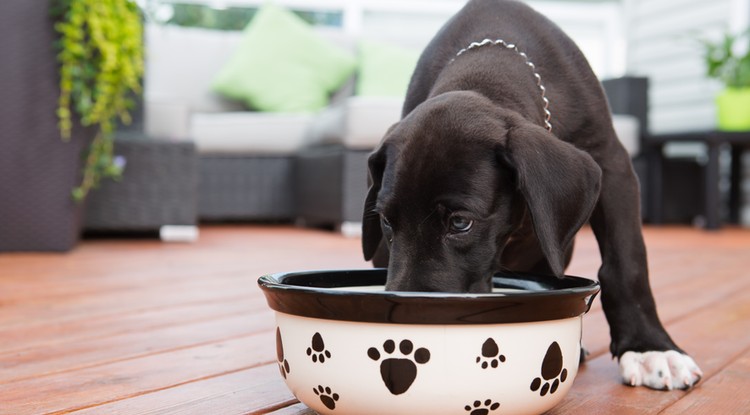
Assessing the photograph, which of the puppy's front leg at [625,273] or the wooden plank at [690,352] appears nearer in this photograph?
the wooden plank at [690,352]

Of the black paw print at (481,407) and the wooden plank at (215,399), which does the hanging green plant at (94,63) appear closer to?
the wooden plank at (215,399)

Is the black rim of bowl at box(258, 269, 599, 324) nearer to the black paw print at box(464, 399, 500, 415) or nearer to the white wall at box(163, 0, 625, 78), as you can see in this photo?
the black paw print at box(464, 399, 500, 415)

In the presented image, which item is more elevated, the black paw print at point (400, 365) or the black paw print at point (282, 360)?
the black paw print at point (400, 365)

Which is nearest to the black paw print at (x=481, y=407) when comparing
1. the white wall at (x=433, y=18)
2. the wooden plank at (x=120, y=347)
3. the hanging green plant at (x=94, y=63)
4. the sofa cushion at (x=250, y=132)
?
the wooden plank at (x=120, y=347)

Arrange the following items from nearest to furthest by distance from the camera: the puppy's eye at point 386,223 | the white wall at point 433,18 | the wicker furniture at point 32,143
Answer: the puppy's eye at point 386,223, the wicker furniture at point 32,143, the white wall at point 433,18

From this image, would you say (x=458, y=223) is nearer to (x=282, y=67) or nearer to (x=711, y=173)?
(x=711, y=173)

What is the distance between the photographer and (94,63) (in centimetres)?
319

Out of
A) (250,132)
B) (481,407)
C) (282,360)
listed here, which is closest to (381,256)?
(282,360)

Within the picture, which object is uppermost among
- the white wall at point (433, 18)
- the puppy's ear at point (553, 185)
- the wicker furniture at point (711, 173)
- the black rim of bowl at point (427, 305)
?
the white wall at point (433, 18)

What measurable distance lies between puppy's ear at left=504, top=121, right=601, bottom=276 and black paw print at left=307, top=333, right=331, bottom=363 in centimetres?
36

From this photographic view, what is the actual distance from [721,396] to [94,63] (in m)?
2.63

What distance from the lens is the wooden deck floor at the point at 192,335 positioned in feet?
3.90

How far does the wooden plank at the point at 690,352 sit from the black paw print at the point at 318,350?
34 centimetres

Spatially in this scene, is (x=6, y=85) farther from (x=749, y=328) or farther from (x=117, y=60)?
(x=749, y=328)
